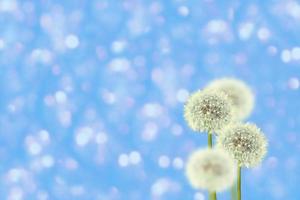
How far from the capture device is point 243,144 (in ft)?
2.01

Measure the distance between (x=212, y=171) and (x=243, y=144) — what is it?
50 mm

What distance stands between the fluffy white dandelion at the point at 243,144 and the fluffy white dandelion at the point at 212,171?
2 centimetres

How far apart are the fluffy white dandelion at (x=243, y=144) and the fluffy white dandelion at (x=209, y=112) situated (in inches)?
0.4

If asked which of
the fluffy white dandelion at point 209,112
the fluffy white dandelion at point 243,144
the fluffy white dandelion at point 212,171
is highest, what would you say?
the fluffy white dandelion at point 209,112

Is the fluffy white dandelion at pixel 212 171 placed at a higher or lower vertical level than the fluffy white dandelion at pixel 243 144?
lower

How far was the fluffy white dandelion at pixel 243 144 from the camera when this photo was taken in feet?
1.99

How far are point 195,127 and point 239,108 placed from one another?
0.05 m

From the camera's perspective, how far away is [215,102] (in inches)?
24.6

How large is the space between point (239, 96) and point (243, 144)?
54 mm

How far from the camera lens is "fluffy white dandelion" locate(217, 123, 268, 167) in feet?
1.99

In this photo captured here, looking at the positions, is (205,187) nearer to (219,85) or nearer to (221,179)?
(221,179)

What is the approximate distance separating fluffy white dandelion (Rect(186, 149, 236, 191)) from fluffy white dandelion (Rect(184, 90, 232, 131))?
0.04m

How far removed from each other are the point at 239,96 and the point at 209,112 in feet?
0.13

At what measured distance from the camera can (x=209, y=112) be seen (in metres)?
0.62
